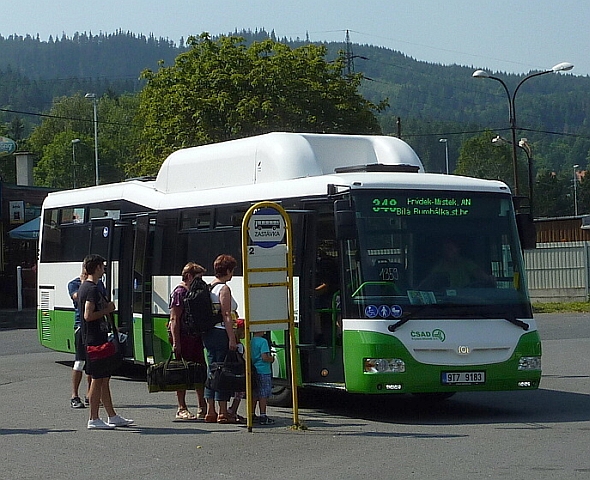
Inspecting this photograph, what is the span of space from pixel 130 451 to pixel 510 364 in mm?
4468

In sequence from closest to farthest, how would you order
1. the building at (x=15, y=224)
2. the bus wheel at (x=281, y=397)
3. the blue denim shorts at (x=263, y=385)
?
the blue denim shorts at (x=263, y=385)
the bus wheel at (x=281, y=397)
the building at (x=15, y=224)

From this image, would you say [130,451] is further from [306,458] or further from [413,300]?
[413,300]

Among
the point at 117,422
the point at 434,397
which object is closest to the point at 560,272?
the point at 434,397

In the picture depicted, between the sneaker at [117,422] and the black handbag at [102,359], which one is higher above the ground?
the black handbag at [102,359]

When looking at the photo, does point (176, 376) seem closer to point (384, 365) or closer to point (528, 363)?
point (384, 365)

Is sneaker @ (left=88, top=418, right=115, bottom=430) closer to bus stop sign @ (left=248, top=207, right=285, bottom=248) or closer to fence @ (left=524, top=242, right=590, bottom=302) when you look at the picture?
bus stop sign @ (left=248, top=207, right=285, bottom=248)

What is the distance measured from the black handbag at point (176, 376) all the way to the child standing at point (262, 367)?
723 mm

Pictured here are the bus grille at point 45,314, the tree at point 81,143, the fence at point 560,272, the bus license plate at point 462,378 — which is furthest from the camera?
the tree at point 81,143

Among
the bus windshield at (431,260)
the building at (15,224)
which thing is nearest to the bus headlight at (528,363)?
the bus windshield at (431,260)

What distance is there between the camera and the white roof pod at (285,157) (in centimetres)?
1439

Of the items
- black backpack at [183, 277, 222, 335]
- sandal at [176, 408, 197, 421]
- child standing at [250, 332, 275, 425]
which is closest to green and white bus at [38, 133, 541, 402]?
child standing at [250, 332, 275, 425]

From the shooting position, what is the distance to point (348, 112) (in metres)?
42.3

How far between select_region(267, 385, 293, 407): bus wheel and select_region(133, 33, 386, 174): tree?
89.1ft

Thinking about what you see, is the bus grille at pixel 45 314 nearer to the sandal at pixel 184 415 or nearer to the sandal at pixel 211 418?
the sandal at pixel 184 415
